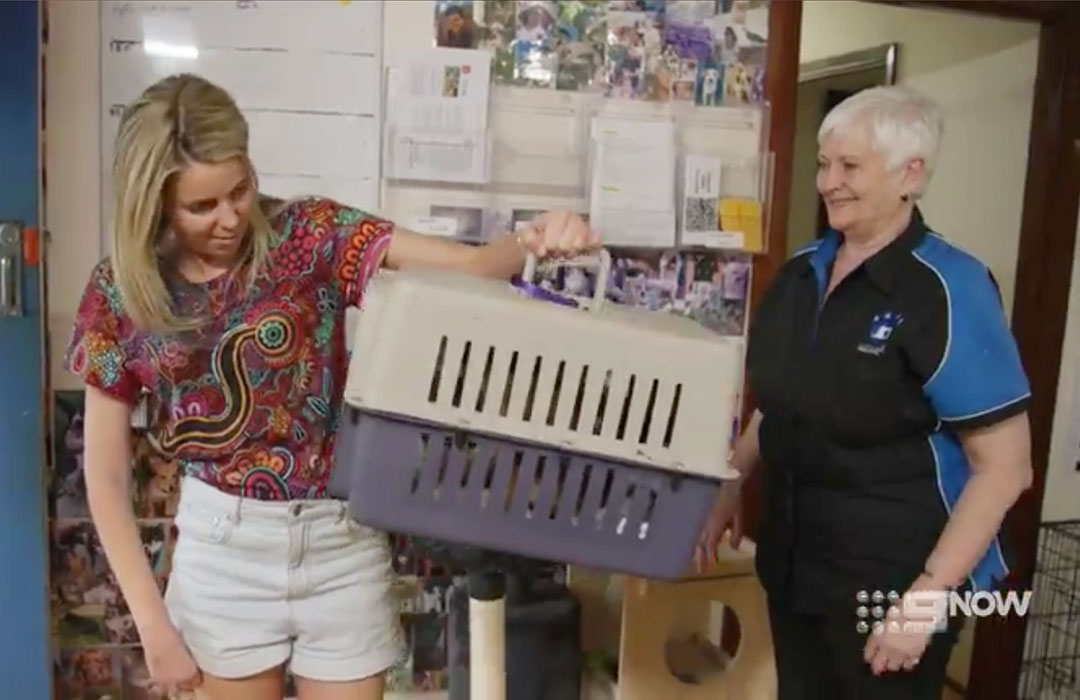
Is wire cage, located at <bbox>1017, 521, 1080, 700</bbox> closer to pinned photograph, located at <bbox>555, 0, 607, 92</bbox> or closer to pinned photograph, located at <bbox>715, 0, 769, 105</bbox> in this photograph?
pinned photograph, located at <bbox>715, 0, 769, 105</bbox>

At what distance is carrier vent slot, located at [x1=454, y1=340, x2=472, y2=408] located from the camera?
92 cm

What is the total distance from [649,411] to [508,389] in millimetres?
129

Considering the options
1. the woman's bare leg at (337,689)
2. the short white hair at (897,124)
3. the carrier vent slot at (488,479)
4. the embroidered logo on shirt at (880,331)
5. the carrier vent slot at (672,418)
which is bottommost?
the woman's bare leg at (337,689)

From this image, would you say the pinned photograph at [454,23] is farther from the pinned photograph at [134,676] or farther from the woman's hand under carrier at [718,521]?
the pinned photograph at [134,676]

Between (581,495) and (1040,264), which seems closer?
(581,495)

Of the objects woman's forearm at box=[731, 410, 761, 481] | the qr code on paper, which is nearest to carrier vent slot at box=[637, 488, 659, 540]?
woman's forearm at box=[731, 410, 761, 481]

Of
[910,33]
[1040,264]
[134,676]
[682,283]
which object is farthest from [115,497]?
[910,33]

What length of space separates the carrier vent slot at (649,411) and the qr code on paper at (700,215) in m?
1.25

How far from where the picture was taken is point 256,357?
1.19 meters

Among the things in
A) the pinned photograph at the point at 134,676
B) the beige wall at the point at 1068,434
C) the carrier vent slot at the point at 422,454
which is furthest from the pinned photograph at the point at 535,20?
the beige wall at the point at 1068,434

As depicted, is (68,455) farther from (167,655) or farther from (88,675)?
(167,655)

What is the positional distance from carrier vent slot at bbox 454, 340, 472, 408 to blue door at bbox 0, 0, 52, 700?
1195mm

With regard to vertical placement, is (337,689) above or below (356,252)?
below

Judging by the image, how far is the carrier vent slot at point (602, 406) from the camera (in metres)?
0.93
